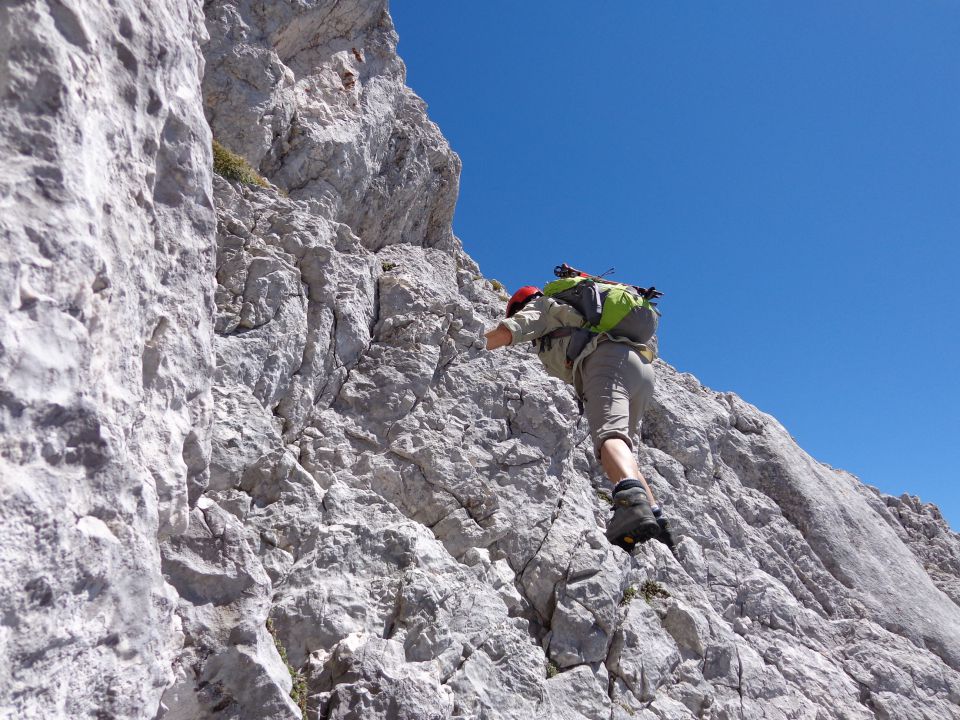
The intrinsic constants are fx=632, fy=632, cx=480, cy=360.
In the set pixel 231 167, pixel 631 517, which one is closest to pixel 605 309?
pixel 631 517

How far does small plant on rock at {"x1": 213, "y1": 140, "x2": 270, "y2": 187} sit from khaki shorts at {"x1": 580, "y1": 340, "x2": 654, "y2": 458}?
23.2 ft

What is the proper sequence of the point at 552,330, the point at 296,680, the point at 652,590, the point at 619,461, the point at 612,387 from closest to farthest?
the point at 619,461 < the point at 296,680 < the point at 612,387 < the point at 552,330 < the point at 652,590

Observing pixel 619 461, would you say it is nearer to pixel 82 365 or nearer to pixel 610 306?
pixel 610 306

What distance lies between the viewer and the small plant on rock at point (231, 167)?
10.8 metres

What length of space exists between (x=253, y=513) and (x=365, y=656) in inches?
91.7

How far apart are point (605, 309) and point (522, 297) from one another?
3.98 ft

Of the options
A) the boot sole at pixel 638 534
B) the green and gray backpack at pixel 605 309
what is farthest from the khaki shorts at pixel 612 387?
the boot sole at pixel 638 534

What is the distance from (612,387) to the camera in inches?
297

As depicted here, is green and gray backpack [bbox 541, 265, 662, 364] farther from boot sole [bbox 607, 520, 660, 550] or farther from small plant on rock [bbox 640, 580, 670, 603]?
small plant on rock [bbox 640, 580, 670, 603]

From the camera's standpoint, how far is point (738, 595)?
14.7 m

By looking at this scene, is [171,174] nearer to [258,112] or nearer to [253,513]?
[253,513]

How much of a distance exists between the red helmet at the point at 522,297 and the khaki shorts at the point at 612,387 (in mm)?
1201

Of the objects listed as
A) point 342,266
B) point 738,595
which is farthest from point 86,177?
point 738,595

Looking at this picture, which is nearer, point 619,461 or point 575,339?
point 619,461
